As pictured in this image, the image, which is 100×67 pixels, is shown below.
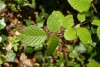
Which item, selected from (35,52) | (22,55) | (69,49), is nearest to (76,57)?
(69,49)

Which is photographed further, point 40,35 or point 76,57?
point 76,57

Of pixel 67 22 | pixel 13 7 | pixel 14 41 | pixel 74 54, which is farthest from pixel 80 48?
pixel 67 22

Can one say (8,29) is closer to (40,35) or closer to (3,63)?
(3,63)

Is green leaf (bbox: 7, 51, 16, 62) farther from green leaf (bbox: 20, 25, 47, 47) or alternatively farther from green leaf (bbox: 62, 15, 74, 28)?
green leaf (bbox: 62, 15, 74, 28)

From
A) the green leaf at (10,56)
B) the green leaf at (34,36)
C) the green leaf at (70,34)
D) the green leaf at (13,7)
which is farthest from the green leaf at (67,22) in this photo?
the green leaf at (13,7)

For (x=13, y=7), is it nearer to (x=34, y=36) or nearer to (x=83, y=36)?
(x=34, y=36)

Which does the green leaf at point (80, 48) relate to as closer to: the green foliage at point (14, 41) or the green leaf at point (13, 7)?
the green foliage at point (14, 41)

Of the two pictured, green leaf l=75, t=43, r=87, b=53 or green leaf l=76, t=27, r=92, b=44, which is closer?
green leaf l=76, t=27, r=92, b=44

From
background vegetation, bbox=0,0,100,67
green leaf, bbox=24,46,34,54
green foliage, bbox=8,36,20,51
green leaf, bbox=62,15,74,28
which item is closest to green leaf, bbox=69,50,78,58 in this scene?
background vegetation, bbox=0,0,100,67

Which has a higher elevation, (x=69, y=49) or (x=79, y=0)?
(x=79, y=0)
